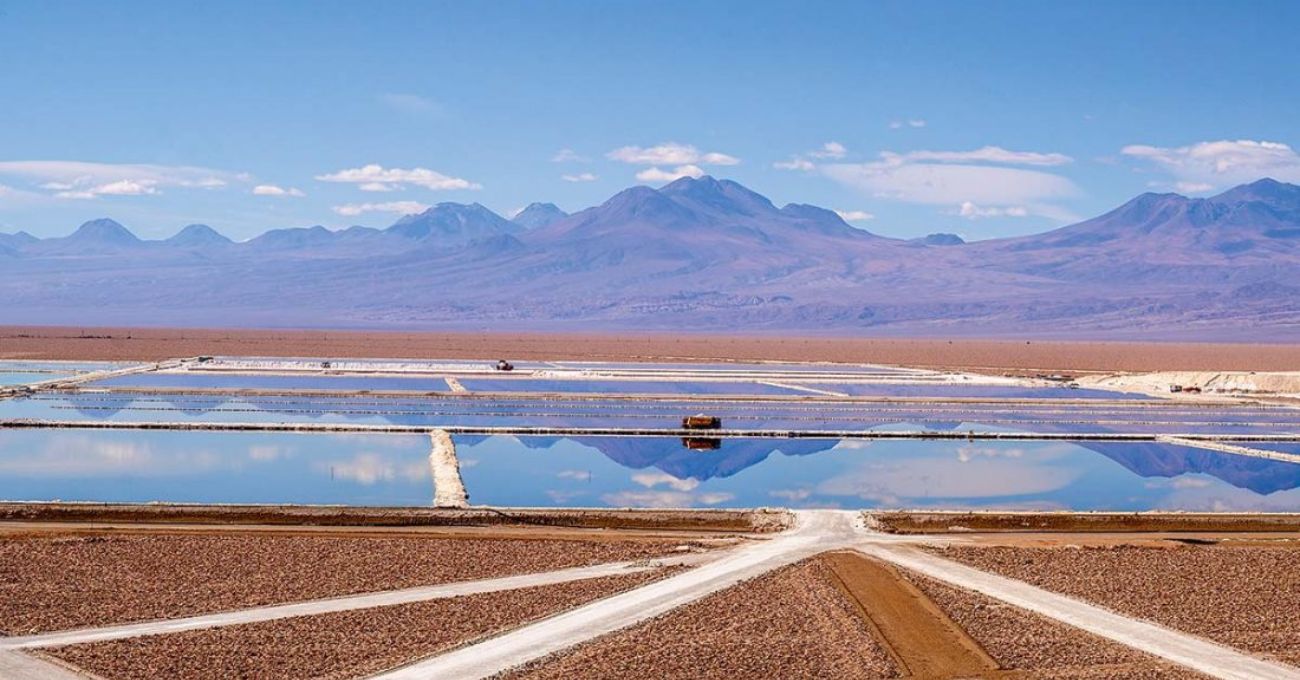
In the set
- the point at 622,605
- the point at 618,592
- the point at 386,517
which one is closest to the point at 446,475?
the point at 386,517

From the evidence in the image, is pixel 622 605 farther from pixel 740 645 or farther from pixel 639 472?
pixel 639 472

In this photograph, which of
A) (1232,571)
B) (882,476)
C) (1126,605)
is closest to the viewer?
(1126,605)

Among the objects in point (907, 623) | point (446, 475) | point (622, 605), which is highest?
point (446, 475)

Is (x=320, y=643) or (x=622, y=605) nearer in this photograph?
(x=320, y=643)

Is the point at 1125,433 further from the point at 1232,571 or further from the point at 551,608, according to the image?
the point at 551,608

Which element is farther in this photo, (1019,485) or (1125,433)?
(1125,433)

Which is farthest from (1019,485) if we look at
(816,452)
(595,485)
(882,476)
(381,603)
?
(381,603)
